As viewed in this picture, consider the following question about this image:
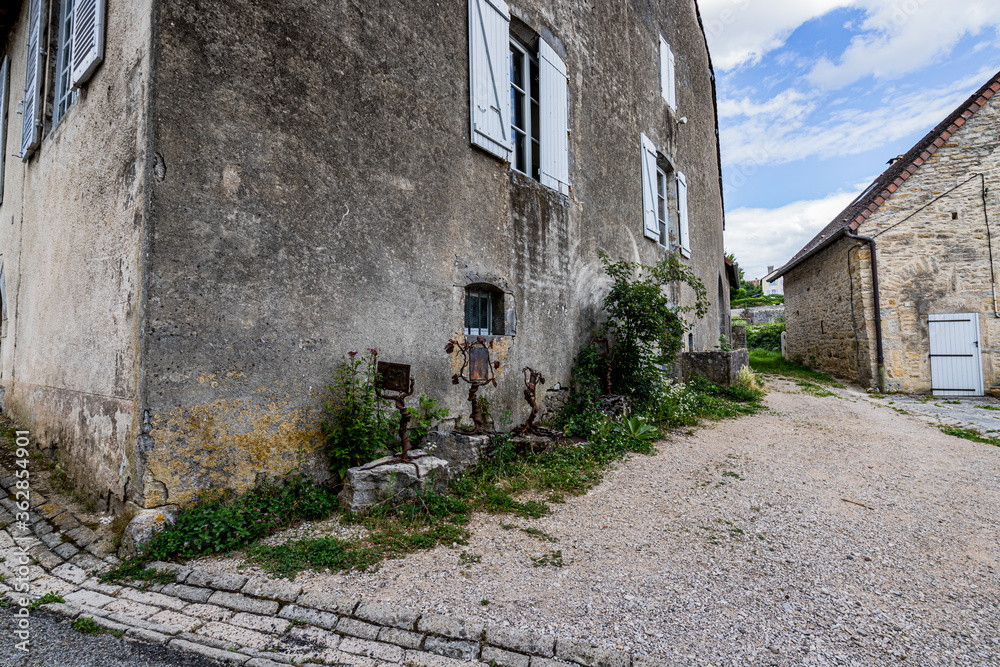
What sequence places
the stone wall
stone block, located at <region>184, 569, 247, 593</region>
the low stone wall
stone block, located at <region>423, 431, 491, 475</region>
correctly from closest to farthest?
stone block, located at <region>184, 569, 247, 593</region> → stone block, located at <region>423, 431, 491, 475</region> → the low stone wall → the stone wall

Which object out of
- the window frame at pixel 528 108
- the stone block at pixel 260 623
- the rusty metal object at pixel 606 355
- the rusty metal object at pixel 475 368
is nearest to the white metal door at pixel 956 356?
the rusty metal object at pixel 606 355

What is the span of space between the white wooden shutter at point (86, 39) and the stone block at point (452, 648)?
4.66 m

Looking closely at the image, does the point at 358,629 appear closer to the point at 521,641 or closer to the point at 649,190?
the point at 521,641

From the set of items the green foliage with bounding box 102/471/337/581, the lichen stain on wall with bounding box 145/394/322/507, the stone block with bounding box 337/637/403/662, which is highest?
the lichen stain on wall with bounding box 145/394/322/507

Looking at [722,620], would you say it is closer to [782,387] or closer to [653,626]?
[653,626]

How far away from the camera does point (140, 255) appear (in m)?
2.90

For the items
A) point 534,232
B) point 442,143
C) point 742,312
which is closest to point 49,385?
point 442,143

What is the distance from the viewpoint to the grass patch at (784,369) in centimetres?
1171

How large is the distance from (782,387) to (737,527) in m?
8.67

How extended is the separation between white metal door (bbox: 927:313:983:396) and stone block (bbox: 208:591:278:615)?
12.5 m

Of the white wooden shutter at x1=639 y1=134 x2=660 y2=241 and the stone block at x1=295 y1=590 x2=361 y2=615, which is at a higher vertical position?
the white wooden shutter at x1=639 y1=134 x2=660 y2=241

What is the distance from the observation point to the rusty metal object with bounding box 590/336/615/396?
21.2 ft

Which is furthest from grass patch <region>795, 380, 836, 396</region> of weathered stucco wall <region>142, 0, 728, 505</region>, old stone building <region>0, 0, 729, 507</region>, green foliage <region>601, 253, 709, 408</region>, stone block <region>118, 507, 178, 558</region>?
stone block <region>118, 507, 178, 558</region>

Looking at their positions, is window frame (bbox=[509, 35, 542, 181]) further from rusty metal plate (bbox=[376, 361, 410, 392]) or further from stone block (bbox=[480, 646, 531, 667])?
stone block (bbox=[480, 646, 531, 667])
